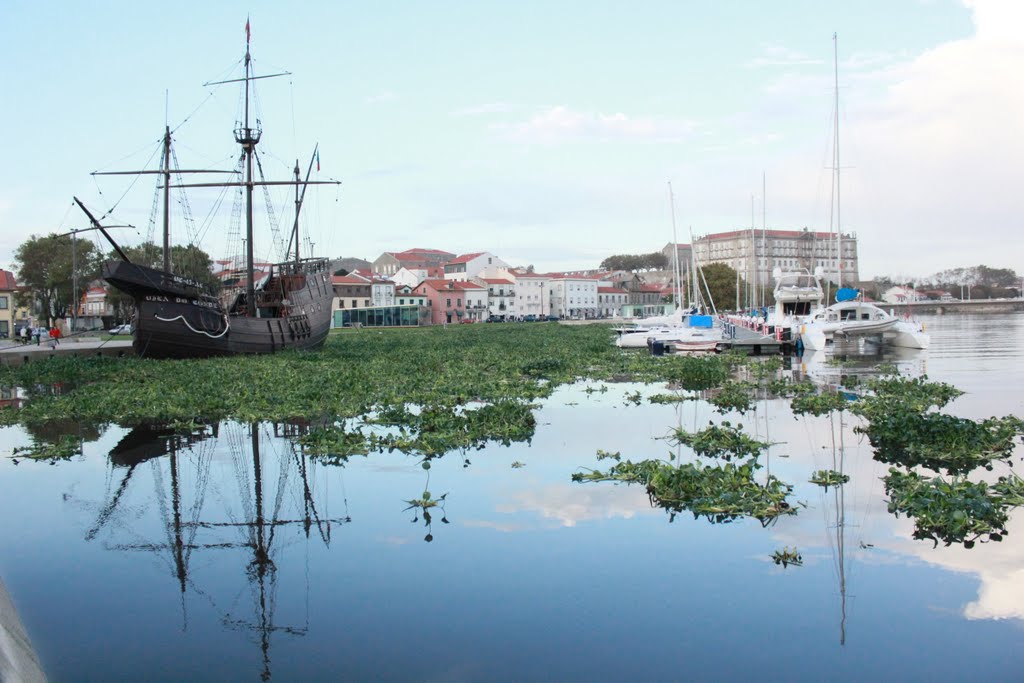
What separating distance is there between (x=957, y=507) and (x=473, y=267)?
15392cm

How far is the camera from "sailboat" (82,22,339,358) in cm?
3769

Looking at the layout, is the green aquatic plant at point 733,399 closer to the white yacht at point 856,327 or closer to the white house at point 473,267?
the white yacht at point 856,327

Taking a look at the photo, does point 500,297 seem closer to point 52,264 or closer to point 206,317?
point 52,264

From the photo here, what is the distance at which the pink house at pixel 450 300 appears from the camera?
140 meters

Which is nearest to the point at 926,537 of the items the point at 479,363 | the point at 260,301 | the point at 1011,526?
the point at 1011,526

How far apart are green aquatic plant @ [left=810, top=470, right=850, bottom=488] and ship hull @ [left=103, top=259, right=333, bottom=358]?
31.7 meters

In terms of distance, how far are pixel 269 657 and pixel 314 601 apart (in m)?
1.24

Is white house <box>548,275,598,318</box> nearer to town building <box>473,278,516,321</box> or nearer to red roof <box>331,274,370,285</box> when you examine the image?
town building <box>473,278,516,321</box>

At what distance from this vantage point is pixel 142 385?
90.8ft

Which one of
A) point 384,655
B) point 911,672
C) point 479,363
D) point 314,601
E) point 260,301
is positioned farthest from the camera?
point 260,301

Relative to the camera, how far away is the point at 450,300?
141 metres

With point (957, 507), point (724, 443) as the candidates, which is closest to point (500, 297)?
point (724, 443)

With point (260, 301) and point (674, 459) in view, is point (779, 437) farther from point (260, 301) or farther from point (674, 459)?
point (260, 301)

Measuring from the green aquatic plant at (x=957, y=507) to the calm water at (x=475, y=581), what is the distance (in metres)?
0.27
